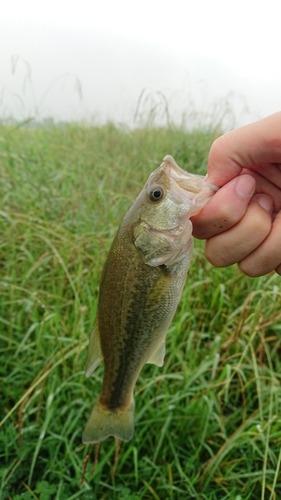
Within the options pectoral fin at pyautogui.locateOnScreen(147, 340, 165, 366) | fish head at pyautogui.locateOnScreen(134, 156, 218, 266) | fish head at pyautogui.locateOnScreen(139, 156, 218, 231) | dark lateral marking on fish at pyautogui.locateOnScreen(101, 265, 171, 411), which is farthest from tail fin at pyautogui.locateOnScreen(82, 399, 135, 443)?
fish head at pyautogui.locateOnScreen(139, 156, 218, 231)

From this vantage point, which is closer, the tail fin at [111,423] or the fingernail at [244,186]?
the fingernail at [244,186]

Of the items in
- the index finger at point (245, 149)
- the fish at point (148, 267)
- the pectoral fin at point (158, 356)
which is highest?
the index finger at point (245, 149)

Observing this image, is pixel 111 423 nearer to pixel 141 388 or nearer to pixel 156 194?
pixel 141 388

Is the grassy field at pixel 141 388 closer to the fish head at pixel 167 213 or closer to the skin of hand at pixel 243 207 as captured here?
the skin of hand at pixel 243 207

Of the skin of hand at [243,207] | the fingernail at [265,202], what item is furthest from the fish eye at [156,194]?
the fingernail at [265,202]

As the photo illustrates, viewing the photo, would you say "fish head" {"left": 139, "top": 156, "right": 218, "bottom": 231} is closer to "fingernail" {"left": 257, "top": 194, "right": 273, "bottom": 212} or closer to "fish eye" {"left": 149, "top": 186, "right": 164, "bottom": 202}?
"fish eye" {"left": 149, "top": 186, "right": 164, "bottom": 202}

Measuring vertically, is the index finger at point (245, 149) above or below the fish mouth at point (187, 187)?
above

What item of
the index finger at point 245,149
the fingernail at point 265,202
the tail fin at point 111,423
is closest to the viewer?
the index finger at point 245,149

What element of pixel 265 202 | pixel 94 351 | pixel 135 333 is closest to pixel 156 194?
pixel 265 202
